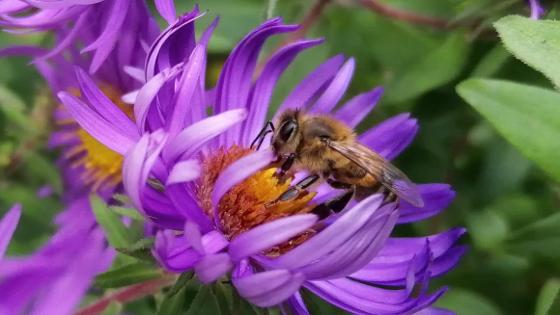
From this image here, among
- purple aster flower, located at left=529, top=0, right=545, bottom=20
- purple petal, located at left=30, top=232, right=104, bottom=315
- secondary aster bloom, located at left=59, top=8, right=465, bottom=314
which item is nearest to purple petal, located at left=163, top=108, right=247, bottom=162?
secondary aster bloom, located at left=59, top=8, right=465, bottom=314

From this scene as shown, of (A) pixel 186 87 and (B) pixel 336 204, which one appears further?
(B) pixel 336 204

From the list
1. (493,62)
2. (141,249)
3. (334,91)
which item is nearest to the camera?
(141,249)

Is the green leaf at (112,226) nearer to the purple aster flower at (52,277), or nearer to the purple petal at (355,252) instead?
the purple petal at (355,252)

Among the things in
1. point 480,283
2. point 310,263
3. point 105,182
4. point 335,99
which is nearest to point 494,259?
point 480,283

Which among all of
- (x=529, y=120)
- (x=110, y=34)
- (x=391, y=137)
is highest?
(x=110, y=34)

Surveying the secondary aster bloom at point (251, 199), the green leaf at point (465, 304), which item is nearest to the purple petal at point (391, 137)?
the secondary aster bloom at point (251, 199)

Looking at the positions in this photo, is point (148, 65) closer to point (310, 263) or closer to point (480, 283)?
point (310, 263)

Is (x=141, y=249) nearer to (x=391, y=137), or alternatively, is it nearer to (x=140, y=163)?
(x=140, y=163)

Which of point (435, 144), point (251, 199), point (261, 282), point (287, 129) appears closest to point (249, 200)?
point (251, 199)
